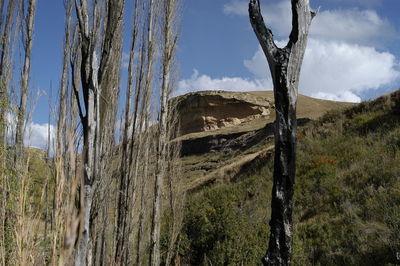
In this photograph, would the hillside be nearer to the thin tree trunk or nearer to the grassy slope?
the grassy slope

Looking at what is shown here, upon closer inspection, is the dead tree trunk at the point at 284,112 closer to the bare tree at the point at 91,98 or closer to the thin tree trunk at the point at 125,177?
the bare tree at the point at 91,98

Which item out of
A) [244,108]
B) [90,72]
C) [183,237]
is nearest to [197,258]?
[183,237]

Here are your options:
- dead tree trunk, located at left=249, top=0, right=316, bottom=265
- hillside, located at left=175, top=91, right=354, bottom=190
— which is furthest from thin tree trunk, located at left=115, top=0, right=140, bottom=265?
hillside, located at left=175, top=91, right=354, bottom=190

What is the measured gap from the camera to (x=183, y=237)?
1170cm

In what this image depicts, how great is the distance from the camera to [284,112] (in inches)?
171

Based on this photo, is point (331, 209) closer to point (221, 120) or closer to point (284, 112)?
point (284, 112)

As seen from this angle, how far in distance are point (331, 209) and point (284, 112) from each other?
7.58 meters

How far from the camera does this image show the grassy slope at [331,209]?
889 centimetres

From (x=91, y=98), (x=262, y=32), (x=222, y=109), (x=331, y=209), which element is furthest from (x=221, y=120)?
(x=91, y=98)

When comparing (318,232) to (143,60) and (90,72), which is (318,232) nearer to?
(143,60)

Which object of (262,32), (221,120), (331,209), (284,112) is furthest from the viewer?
(221,120)

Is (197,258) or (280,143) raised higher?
(280,143)

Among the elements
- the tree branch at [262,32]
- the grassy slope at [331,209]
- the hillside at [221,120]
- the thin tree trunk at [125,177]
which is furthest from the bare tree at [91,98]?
the hillside at [221,120]

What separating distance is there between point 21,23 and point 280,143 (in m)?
9.20
